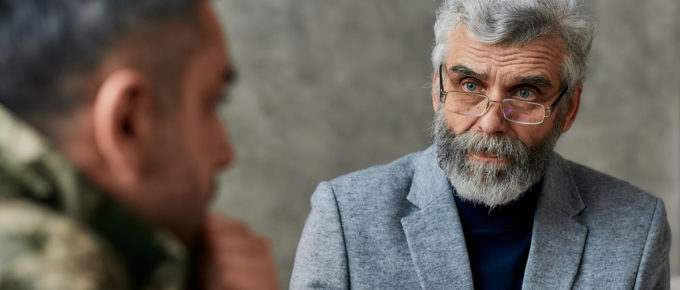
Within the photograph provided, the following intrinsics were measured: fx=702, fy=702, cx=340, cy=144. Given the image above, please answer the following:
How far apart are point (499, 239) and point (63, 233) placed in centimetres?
124

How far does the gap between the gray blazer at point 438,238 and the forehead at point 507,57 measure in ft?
0.80

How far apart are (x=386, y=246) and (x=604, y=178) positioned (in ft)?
1.91

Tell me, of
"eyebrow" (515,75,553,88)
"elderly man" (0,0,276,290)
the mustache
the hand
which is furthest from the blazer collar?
"elderly man" (0,0,276,290)

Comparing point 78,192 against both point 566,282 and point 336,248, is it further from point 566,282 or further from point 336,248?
point 566,282

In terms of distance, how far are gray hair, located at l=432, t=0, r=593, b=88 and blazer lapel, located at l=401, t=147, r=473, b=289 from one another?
11.1 inches

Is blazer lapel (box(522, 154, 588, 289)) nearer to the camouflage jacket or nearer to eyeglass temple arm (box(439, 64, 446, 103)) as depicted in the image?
eyeglass temple arm (box(439, 64, 446, 103))

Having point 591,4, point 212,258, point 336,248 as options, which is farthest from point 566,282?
point 591,4

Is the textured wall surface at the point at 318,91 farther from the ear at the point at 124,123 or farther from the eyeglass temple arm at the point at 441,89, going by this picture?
the ear at the point at 124,123

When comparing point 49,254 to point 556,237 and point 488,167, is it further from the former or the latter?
point 556,237

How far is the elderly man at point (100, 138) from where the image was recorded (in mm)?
399

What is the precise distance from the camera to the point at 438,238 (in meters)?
1.48

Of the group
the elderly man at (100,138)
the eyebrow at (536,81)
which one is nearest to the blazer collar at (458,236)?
the eyebrow at (536,81)

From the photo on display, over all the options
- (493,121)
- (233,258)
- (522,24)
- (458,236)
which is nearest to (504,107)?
(493,121)

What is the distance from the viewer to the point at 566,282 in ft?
4.81
